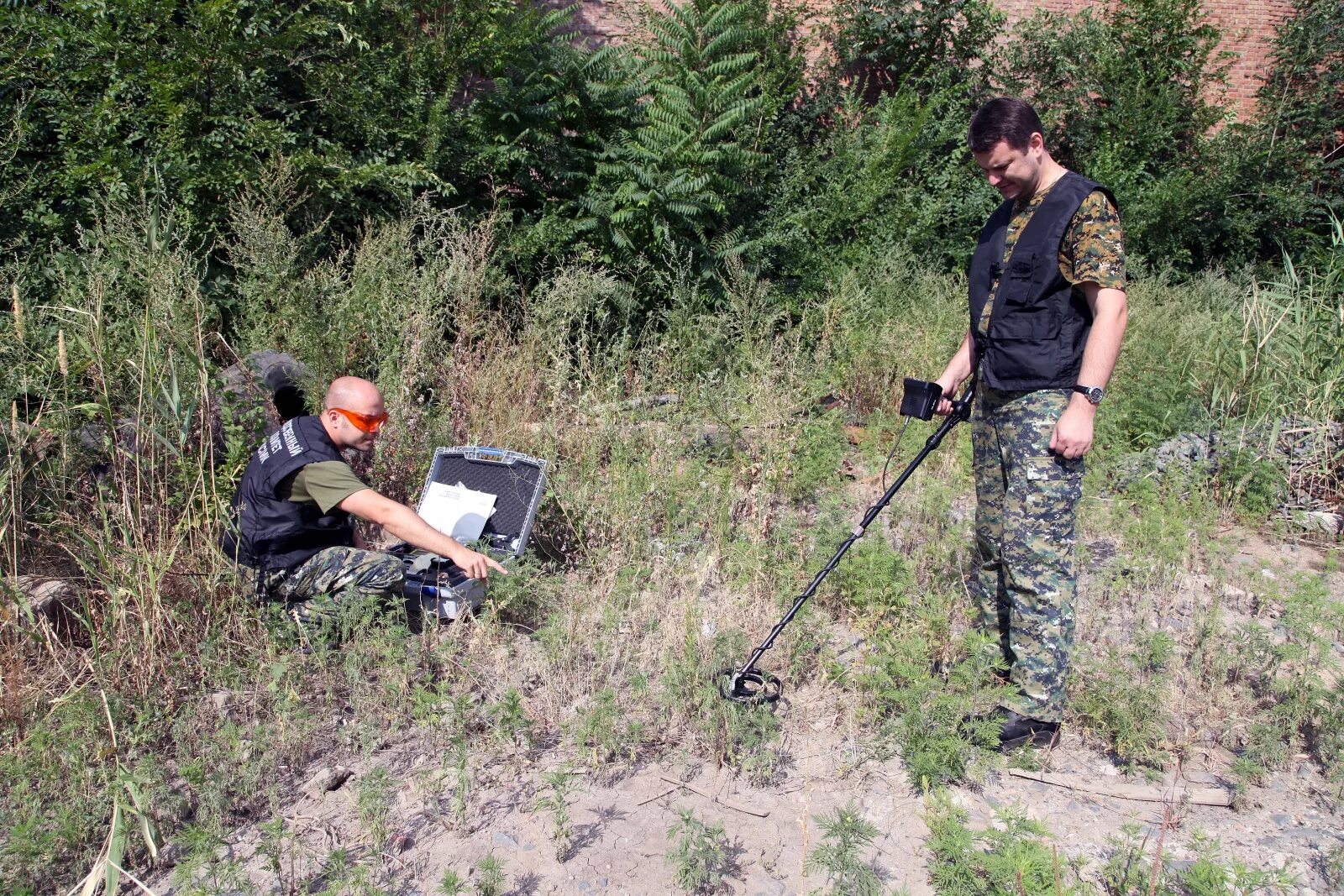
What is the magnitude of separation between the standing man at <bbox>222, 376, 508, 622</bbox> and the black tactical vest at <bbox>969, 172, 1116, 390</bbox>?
6.95ft

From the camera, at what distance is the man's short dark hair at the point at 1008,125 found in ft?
9.95

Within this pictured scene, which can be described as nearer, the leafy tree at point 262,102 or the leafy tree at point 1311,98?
the leafy tree at point 262,102

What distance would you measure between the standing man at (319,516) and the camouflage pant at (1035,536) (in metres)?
1.97

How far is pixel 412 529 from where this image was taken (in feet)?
11.9

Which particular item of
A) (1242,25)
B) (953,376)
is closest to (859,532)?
(953,376)

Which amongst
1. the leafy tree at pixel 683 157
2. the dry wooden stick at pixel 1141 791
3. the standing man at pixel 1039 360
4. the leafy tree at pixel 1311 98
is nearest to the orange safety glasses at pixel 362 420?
the standing man at pixel 1039 360

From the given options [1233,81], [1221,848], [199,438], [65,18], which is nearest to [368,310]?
[199,438]

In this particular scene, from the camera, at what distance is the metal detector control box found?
3.94 metres

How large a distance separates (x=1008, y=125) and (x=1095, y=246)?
0.49 metres

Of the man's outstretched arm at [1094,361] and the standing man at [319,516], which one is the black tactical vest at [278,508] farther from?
the man's outstretched arm at [1094,361]

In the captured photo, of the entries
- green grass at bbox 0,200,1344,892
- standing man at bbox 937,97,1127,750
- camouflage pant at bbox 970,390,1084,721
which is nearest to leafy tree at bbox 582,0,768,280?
green grass at bbox 0,200,1344,892

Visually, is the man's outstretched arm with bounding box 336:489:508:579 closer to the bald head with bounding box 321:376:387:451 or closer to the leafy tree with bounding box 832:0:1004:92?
the bald head with bounding box 321:376:387:451

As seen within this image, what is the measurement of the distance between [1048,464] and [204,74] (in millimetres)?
6359

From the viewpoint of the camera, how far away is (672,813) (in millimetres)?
3031
